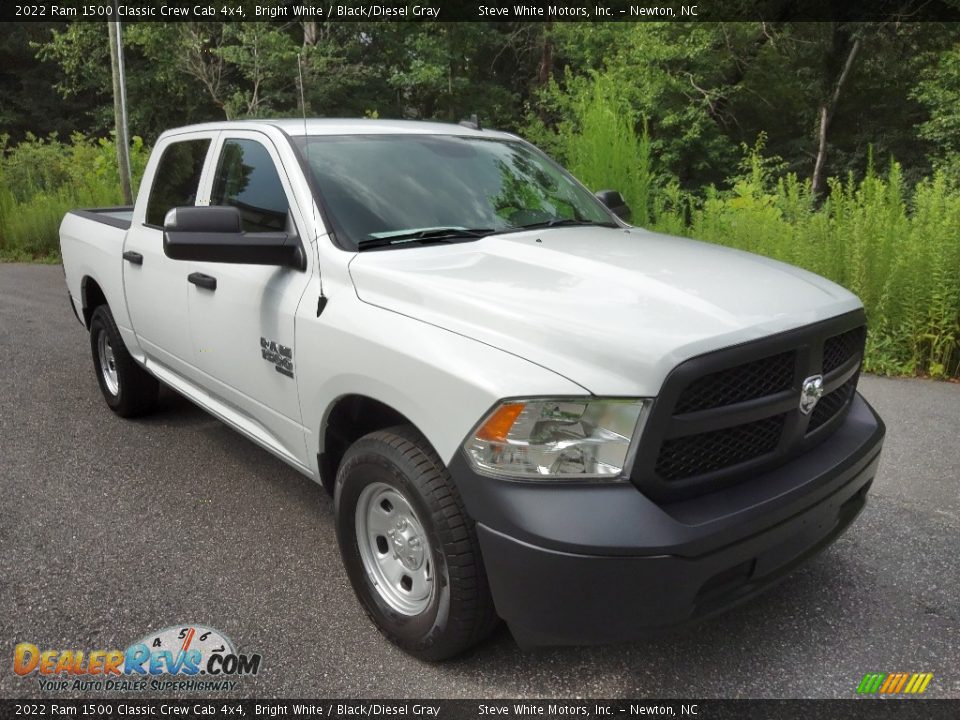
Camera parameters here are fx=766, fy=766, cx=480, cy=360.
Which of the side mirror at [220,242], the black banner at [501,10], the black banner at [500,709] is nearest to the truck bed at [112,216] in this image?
the side mirror at [220,242]

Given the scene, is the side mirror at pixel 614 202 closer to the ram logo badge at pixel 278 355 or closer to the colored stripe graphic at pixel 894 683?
the ram logo badge at pixel 278 355

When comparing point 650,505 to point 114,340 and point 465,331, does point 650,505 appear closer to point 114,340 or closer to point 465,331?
point 465,331

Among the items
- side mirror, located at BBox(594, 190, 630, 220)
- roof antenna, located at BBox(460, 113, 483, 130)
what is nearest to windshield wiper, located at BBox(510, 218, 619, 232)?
side mirror, located at BBox(594, 190, 630, 220)

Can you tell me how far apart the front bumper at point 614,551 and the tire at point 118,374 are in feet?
11.7

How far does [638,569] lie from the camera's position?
210 cm

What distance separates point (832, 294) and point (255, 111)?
2188 cm

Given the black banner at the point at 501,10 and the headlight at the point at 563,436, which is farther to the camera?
the black banner at the point at 501,10

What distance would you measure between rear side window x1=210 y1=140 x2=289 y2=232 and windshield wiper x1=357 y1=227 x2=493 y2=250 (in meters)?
0.47

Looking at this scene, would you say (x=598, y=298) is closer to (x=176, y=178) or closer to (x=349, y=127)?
(x=349, y=127)

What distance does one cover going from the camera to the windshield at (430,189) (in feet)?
A: 10.4

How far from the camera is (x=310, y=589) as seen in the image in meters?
3.18

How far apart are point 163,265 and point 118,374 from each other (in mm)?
1373

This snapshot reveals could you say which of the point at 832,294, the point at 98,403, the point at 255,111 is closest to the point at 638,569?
the point at 832,294

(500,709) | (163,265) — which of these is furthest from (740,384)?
(163,265)
